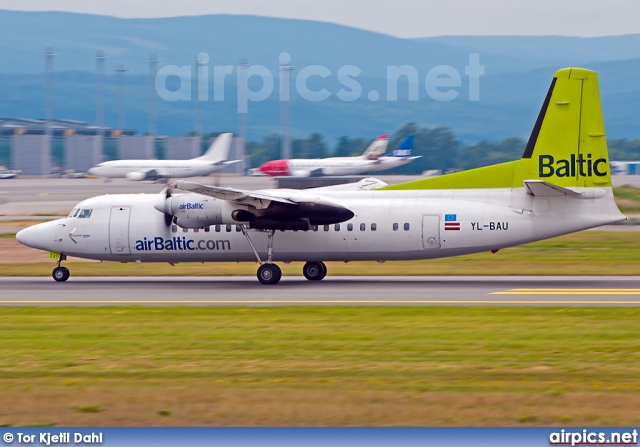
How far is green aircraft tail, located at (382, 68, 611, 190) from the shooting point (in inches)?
933

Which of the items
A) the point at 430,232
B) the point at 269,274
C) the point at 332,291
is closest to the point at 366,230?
the point at 430,232

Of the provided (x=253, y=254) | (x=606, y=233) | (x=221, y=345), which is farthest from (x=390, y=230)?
(x=606, y=233)

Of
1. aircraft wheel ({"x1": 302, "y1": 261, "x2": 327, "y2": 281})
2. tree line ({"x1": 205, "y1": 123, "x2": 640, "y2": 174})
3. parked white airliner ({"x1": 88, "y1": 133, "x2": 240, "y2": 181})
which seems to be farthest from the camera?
tree line ({"x1": 205, "y1": 123, "x2": 640, "y2": 174})

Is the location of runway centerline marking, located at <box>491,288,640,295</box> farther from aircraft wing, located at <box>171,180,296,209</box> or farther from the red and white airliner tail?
the red and white airliner tail

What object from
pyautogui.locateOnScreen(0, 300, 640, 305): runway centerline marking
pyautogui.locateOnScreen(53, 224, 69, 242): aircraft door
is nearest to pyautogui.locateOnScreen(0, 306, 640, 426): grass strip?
pyautogui.locateOnScreen(0, 300, 640, 305): runway centerline marking

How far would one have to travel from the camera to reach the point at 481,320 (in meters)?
18.4

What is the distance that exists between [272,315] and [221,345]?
367 cm

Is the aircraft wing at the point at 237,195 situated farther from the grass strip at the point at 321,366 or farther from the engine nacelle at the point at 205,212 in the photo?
the grass strip at the point at 321,366

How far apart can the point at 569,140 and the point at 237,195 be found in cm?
924

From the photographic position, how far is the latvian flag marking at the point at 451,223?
2412 cm

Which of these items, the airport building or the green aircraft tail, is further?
the airport building

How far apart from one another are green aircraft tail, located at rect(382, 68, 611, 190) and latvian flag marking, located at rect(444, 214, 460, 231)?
1583mm

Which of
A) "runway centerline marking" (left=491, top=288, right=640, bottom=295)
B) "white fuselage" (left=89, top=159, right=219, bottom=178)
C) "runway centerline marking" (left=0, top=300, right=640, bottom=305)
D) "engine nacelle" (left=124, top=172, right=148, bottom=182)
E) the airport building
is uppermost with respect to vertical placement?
the airport building

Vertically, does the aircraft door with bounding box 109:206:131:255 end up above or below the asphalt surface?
above
